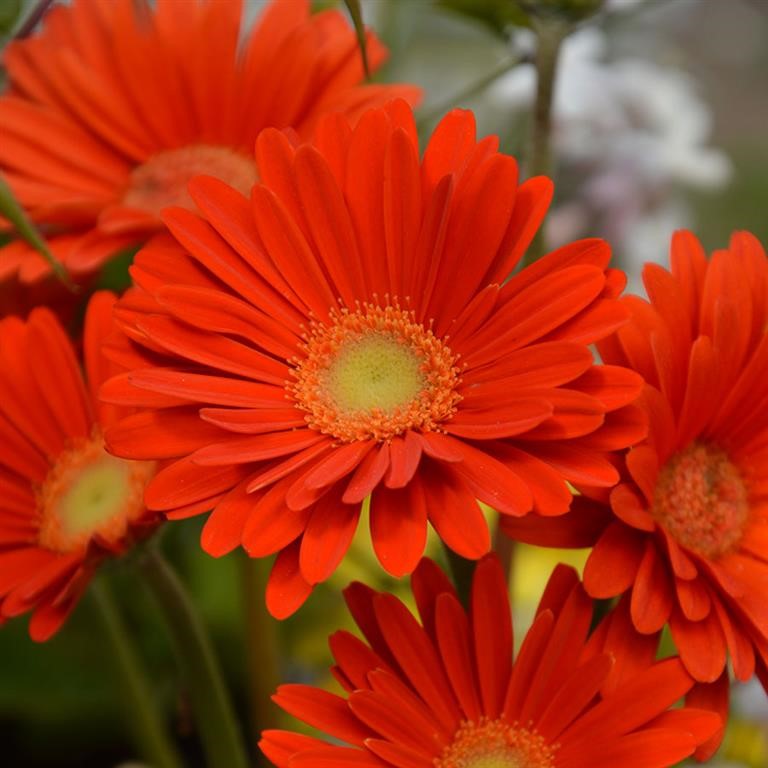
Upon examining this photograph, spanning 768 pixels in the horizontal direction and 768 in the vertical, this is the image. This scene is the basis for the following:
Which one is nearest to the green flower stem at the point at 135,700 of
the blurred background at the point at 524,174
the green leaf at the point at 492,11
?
the blurred background at the point at 524,174

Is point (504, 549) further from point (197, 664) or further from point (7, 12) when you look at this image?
point (7, 12)

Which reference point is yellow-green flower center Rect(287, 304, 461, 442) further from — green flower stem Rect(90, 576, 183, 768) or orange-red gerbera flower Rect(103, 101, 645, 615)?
green flower stem Rect(90, 576, 183, 768)

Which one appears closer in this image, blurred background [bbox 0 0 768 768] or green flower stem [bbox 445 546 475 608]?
green flower stem [bbox 445 546 475 608]

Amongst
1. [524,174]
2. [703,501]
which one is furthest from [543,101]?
[703,501]

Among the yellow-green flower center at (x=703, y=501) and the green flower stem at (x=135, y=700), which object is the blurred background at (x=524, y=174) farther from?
the yellow-green flower center at (x=703, y=501)

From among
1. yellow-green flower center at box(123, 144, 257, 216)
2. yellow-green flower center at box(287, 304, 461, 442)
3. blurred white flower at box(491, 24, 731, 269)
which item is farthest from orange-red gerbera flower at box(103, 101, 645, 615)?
blurred white flower at box(491, 24, 731, 269)

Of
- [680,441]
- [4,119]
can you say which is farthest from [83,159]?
[680,441]
